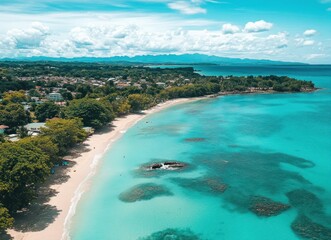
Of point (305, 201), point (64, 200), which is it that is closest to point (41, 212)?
point (64, 200)

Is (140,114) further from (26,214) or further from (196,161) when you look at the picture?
(26,214)

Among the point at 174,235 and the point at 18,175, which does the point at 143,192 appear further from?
the point at 18,175

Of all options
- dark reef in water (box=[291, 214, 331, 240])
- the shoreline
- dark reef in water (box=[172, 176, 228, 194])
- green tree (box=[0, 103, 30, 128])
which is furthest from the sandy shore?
dark reef in water (box=[291, 214, 331, 240])

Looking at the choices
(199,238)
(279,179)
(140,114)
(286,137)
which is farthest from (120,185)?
(140,114)

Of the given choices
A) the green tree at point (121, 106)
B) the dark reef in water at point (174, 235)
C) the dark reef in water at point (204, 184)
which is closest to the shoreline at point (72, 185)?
the green tree at point (121, 106)

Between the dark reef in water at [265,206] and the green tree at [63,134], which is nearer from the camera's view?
the dark reef in water at [265,206]

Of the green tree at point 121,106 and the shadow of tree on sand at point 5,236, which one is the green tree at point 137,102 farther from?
the shadow of tree on sand at point 5,236
